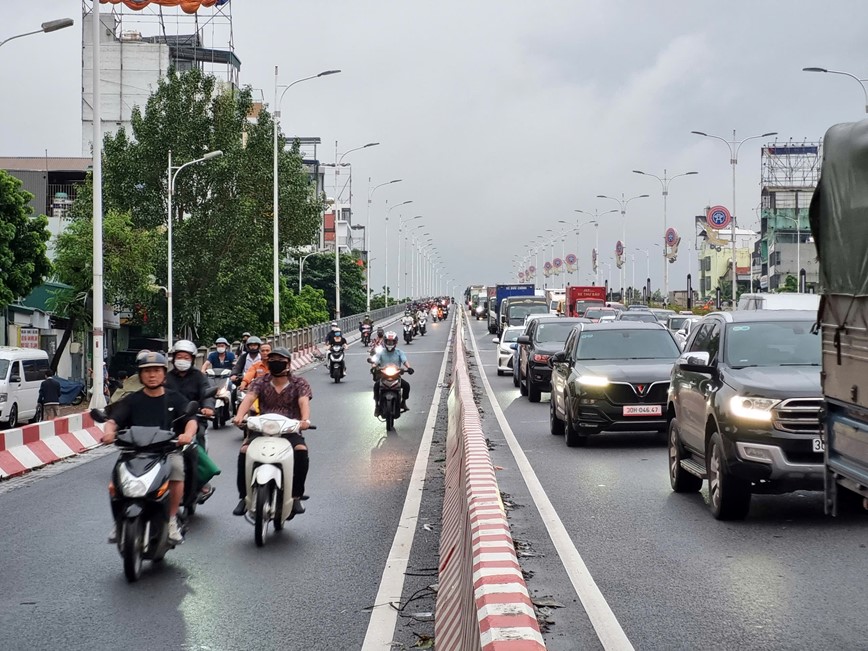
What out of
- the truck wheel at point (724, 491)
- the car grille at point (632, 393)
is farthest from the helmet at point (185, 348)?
the car grille at point (632, 393)

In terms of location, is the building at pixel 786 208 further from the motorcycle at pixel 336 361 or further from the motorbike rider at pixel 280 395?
the motorbike rider at pixel 280 395

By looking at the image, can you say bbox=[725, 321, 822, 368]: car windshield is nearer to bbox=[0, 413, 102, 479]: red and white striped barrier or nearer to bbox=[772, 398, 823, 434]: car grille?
bbox=[772, 398, 823, 434]: car grille

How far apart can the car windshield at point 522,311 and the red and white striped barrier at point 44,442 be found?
3756 centimetres

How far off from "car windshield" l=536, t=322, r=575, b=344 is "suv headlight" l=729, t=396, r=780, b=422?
17887 mm

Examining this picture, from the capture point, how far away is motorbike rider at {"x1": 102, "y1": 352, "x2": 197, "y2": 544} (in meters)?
9.45

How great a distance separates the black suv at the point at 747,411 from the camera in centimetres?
1046

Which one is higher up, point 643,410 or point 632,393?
point 632,393

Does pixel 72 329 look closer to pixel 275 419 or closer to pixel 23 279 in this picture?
pixel 23 279

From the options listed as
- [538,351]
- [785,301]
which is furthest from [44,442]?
[785,301]

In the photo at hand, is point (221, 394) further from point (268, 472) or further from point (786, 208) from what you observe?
point (786, 208)

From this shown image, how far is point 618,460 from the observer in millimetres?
16078

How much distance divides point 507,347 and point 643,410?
2089 centimetres

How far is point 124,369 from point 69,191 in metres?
27.7

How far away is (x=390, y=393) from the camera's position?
21250 millimetres
